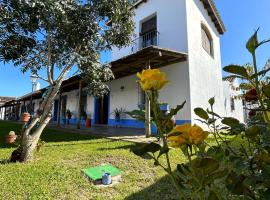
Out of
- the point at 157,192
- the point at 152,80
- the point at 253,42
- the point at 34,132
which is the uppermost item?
the point at 253,42

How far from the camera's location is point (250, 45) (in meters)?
0.61

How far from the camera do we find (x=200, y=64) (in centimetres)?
1070

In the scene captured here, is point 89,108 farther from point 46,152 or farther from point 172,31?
point 46,152

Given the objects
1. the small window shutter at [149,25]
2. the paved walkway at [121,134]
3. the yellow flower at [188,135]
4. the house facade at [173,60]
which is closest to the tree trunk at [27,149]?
the paved walkway at [121,134]

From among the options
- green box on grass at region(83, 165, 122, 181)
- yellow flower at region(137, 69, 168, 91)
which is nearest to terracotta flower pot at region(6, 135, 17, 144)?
green box on grass at region(83, 165, 122, 181)

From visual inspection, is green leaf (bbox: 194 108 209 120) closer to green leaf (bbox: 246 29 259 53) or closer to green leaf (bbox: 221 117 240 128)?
green leaf (bbox: 221 117 240 128)

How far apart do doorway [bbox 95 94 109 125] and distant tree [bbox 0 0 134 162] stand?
27.8 feet

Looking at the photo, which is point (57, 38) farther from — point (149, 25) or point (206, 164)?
point (149, 25)

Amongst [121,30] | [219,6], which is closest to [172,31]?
[219,6]

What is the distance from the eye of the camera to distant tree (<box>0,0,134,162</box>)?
4.58 metres

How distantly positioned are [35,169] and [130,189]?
200 cm

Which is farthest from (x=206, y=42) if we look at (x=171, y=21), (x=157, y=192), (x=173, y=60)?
(x=157, y=192)

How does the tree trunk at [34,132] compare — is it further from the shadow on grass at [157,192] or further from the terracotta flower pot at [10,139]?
the shadow on grass at [157,192]

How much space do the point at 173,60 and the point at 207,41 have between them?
4.33 metres
